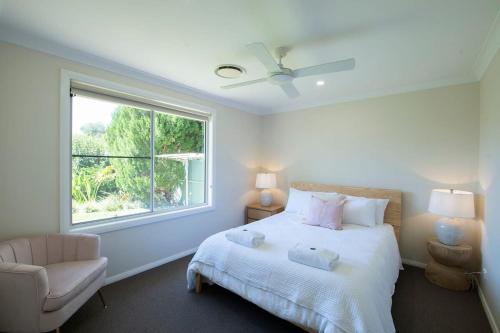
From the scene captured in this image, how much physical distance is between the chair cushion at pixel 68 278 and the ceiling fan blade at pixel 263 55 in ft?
7.31

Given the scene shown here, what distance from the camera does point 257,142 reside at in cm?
456

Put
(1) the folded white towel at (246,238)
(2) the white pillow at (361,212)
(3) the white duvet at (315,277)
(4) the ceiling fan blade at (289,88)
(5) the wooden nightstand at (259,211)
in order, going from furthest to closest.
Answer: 1. (5) the wooden nightstand at (259,211)
2. (2) the white pillow at (361,212)
3. (4) the ceiling fan blade at (289,88)
4. (1) the folded white towel at (246,238)
5. (3) the white duvet at (315,277)

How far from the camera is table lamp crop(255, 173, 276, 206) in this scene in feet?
13.7

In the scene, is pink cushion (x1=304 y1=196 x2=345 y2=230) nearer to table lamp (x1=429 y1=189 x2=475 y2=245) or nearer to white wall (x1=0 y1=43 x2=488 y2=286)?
white wall (x1=0 y1=43 x2=488 y2=286)

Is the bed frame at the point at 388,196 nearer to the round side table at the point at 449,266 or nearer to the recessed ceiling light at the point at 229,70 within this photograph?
the round side table at the point at 449,266

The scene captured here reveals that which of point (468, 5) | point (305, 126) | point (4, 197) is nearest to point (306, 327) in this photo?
point (468, 5)

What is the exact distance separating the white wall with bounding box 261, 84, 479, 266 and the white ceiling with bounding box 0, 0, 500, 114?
454mm

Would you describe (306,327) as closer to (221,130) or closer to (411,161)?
(411,161)

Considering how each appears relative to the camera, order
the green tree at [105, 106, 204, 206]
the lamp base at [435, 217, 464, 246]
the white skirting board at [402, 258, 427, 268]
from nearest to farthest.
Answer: the lamp base at [435, 217, 464, 246], the green tree at [105, 106, 204, 206], the white skirting board at [402, 258, 427, 268]

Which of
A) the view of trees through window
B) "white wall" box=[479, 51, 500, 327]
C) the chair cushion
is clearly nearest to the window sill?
the view of trees through window

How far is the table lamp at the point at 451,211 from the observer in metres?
2.41

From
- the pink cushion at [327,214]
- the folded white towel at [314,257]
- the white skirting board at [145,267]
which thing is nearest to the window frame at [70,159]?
the white skirting board at [145,267]

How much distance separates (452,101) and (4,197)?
484 centimetres

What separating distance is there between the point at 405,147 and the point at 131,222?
372 cm
